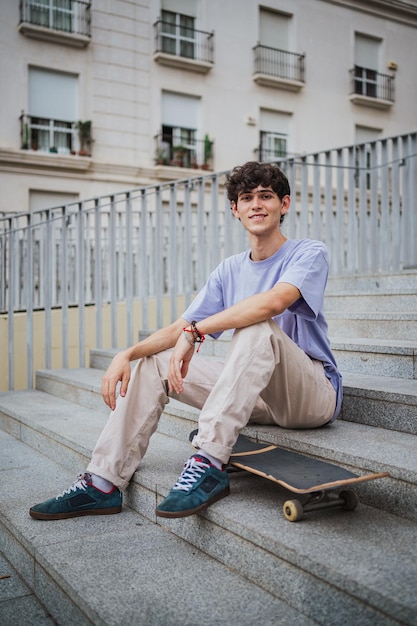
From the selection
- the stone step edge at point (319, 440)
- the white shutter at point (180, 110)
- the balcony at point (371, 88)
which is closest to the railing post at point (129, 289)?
the stone step edge at point (319, 440)

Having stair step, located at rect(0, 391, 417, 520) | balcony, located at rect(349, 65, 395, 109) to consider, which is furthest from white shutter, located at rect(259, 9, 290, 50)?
stair step, located at rect(0, 391, 417, 520)

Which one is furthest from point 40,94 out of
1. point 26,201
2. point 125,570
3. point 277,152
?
point 125,570

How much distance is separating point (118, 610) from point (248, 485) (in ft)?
2.49

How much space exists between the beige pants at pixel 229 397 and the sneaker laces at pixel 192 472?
0.16 feet

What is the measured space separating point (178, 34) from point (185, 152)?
9.80ft

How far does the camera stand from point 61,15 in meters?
13.8

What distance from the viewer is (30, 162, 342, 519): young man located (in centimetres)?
206

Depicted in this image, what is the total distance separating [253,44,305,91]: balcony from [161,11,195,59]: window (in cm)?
183

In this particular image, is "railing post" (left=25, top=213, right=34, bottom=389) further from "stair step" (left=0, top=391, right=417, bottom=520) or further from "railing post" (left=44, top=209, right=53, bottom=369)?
"stair step" (left=0, top=391, right=417, bottom=520)

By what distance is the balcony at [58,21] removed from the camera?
13164mm

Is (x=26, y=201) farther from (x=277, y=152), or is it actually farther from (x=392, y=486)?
(x=392, y=486)

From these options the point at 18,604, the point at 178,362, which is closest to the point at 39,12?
the point at 178,362

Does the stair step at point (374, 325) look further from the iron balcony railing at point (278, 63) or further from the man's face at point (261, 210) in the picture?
the iron balcony railing at point (278, 63)

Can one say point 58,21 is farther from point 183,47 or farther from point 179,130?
point 179,130
